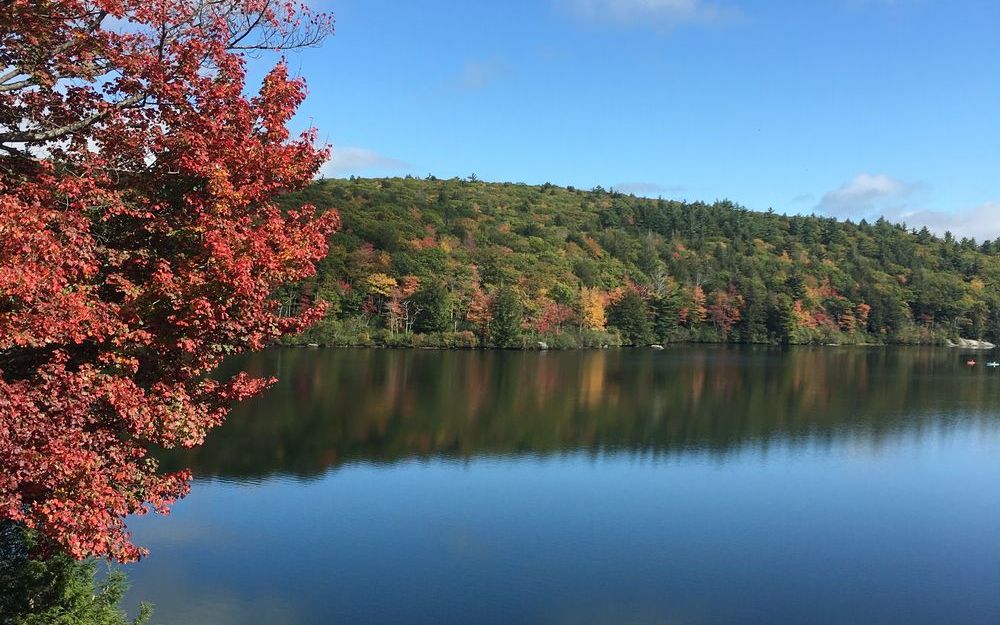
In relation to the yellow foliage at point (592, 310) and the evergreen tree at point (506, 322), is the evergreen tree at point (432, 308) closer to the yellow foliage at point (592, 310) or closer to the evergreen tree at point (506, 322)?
the evergreen tree at point (506, 322)

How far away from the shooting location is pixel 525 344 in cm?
5741

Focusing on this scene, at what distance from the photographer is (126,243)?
5957mm

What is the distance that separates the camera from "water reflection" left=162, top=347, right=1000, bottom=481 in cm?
2136

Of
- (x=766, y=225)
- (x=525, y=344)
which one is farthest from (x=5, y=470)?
(x=766, y=225)

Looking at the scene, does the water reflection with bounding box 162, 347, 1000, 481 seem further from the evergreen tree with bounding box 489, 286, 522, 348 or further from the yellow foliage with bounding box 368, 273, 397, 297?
the yellow foliage with bounding box 368, 273, 397, 297

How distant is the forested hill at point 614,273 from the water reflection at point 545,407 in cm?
719

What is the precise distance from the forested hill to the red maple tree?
122ft

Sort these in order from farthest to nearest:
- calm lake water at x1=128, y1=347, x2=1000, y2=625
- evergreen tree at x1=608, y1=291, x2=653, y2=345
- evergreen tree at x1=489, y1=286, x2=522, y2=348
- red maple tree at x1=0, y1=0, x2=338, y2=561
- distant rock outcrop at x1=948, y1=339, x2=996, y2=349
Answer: distant rock outcrop at x1=948, y1=339, x2=996, y2=349, evergreen tree at x1=608, y1=291, x2=653, y2=345, evergreen tree at x1=489, y1=286, x2=522, y2=348, calm lake water at x1=128, y1=347, x2=1000, y2=625, red maple tree at x1=0, y1=0, x2=338, y2=561

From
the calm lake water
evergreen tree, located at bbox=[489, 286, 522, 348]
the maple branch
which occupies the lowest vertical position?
the calm lake water

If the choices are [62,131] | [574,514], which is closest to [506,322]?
[574,514]

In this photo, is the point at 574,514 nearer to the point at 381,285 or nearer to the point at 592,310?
the point at 381,285

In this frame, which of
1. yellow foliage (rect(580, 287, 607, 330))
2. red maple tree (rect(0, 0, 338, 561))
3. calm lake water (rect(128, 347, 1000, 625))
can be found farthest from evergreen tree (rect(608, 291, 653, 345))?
red maple tree (rect(0, 0, 338, 561))

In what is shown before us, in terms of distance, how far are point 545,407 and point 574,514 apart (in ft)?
43.4

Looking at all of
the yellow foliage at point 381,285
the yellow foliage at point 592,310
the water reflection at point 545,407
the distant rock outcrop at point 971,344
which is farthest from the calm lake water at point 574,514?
the distant rock outcrop at point 971,344
